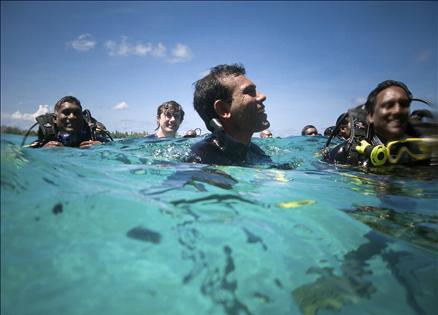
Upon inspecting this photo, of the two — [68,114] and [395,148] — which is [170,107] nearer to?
[68,114]

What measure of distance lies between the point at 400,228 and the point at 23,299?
2.95 meters

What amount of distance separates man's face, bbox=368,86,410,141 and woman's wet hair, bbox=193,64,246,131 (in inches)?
89.2

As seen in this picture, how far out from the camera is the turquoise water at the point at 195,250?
1751mm

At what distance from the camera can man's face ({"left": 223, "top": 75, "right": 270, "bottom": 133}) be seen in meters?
4.61

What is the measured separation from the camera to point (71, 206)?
2.26m

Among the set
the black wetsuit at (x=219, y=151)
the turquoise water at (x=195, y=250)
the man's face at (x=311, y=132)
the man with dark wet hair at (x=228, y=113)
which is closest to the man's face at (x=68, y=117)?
the man with dark wet hair at (x=228, y=113)

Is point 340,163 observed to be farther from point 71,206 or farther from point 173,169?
point 71,206

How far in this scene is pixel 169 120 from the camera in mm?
9297

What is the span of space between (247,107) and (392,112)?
230cm

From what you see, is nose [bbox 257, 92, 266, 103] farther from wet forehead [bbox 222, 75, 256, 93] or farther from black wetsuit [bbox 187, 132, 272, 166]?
black wetsuit [bbox 187, 132, 272, 166]

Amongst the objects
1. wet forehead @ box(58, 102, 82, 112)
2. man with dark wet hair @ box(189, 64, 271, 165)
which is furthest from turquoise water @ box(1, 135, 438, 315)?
wet forehead @ box(58, 102, 82, 112)

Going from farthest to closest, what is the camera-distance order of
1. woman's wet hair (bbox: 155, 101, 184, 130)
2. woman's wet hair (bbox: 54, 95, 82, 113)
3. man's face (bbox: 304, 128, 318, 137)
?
man's face (bbox: 304, 128, 318, 137) → woman's wet hair (bbox: 155, 101, 184, 130) → woman's wet hair (bbox: 54, 95, 82, 113)

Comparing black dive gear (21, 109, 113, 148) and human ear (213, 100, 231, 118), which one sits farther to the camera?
black dive gear (21, 109, 113, 148)

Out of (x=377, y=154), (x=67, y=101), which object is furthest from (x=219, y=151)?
(x=67, y=101)
